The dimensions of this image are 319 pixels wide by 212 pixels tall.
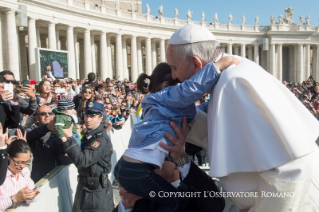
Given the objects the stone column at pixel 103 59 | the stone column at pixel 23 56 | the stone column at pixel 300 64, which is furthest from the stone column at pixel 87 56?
the stone column at pixel 300 64

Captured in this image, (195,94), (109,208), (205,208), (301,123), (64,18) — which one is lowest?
(109,208)

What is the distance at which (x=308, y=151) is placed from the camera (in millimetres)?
1949

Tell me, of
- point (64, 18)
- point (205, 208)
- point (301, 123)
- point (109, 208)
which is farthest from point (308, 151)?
point (64, 18)

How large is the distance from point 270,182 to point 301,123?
505 millimetres

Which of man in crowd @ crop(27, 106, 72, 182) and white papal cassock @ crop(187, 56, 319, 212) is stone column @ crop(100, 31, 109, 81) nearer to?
man in crowd @ crop(27, 106, 72, 182)

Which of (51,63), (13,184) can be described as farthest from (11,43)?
(13,184)

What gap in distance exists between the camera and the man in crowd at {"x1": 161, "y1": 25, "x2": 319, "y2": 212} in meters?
1.94

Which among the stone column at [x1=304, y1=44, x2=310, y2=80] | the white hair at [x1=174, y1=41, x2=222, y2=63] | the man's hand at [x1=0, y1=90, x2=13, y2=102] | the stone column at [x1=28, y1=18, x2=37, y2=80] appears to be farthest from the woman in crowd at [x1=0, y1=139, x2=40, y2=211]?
the stone column at [x1=304, y1=44, x2=310, y2=80]

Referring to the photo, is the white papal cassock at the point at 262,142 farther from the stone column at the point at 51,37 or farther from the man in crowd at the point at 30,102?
the stone column at the point at 51,37

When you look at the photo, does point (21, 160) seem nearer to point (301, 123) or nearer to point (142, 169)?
point (142, 169)

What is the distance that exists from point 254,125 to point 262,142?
0.13 meters

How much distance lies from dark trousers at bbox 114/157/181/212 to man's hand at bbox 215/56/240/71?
1035 mm

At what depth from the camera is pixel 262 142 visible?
2.01 m

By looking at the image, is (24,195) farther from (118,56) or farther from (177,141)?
(118,56)
